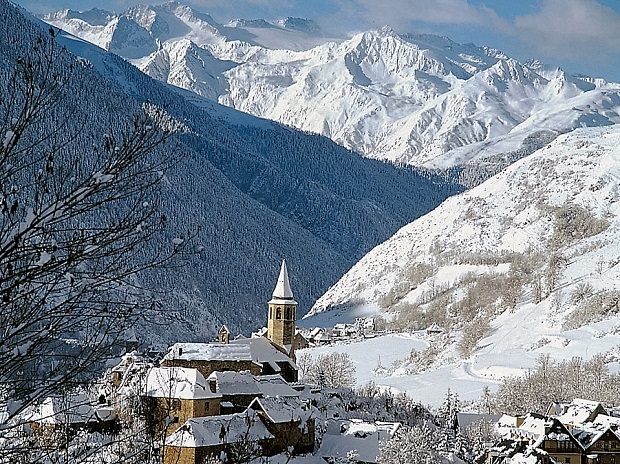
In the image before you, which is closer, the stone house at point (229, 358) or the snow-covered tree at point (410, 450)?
the snow-covered tree at point (410, 450)

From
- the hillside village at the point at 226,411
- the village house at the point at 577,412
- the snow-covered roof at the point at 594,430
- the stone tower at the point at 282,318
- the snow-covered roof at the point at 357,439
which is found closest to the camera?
the hillside village at the point at 226,411

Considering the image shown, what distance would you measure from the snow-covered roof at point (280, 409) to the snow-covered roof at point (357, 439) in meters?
2.05

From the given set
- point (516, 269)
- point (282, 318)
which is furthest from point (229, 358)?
point (516, 269)

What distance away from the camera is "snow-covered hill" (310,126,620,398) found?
4085 inches

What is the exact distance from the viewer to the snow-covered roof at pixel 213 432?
126ft

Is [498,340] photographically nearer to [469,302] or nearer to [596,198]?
[469,302]

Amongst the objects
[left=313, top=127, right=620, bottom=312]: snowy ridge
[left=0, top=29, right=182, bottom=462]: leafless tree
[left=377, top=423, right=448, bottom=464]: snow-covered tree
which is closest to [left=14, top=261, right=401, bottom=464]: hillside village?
[left=377, top=423, right=448, bottom=464]: snow-covered tree

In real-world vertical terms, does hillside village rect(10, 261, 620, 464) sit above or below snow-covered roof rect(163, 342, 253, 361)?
below

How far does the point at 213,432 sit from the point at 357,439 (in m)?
9.87

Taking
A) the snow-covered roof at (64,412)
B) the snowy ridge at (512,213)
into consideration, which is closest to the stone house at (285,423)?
the snow-covered roof at (64,412)

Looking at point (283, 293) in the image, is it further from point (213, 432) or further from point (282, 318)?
point (213, 432)

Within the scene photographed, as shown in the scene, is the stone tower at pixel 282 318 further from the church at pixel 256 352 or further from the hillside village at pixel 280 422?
the hillside village at pixel 280 422

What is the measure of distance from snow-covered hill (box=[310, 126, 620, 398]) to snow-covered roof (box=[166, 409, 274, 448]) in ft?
177

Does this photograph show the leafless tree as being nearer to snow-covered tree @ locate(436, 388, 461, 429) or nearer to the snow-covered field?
snow-covered tree @ locate(436, 388, 461, 429)
